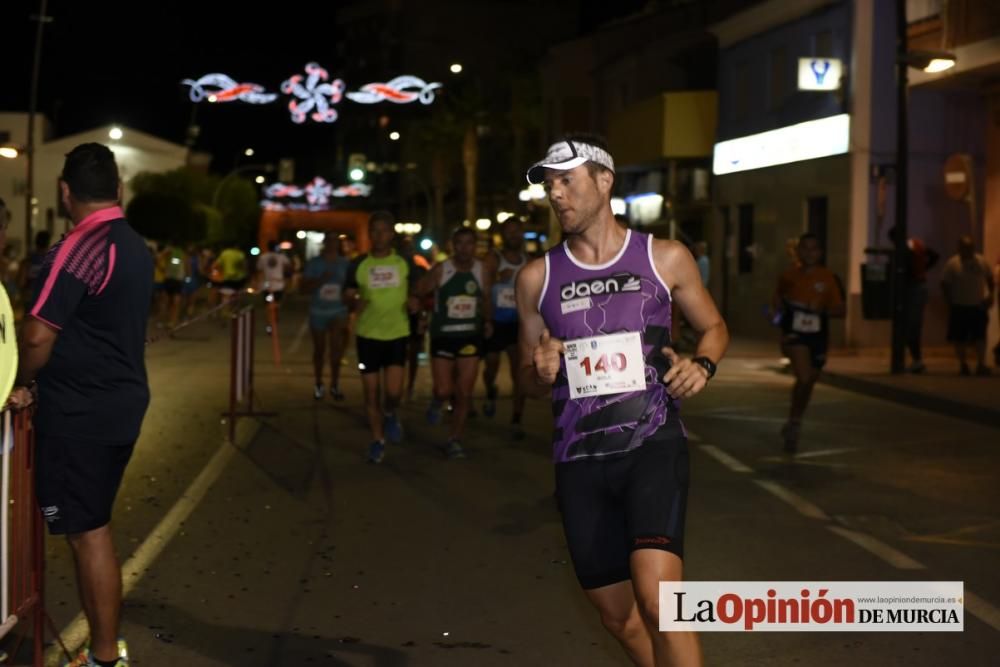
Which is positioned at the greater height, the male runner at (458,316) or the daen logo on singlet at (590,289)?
the daen logo on singlet at (590,289)

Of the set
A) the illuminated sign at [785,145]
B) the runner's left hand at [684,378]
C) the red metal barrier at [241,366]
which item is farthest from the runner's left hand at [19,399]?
the illuminated sign at [785,145]

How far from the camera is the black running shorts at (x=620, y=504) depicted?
15.3 ft

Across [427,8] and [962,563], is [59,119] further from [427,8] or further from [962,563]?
[962,563]

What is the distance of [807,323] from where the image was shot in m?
12.5

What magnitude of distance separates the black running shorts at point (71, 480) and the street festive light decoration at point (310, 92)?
1836 cm

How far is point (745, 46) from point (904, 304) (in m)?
13.3

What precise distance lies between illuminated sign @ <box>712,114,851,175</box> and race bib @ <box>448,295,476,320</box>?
53.4 ft

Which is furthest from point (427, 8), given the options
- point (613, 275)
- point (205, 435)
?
point (613, 275)

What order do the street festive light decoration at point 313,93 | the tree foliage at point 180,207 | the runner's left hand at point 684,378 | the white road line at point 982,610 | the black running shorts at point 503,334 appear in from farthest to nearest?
the tree foliage at point 180,207
the street festive light decoration at point 313,93
the black running shorts at point 503,334
the white road line at point 982,610
the runner's left hand at point 684,378

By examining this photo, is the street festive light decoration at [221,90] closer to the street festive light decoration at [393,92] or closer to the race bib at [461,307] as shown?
the street festive light decoration at [393,92]

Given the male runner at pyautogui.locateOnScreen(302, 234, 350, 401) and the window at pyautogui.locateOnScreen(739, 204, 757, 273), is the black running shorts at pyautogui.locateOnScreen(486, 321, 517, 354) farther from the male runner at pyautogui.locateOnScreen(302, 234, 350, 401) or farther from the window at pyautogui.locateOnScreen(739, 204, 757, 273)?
the window at pyautogui.locateOnScreen(739, 204, 757, 273)

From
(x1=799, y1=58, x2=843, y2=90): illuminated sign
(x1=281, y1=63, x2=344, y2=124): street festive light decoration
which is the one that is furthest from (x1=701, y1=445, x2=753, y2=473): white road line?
(x1=799, y1=58, x2=843, y2=90): illuminated sign

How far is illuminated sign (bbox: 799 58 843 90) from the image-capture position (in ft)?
88.6

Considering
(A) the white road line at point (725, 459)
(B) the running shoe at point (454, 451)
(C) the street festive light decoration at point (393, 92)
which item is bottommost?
(A) the white road line at point (725, 459)
